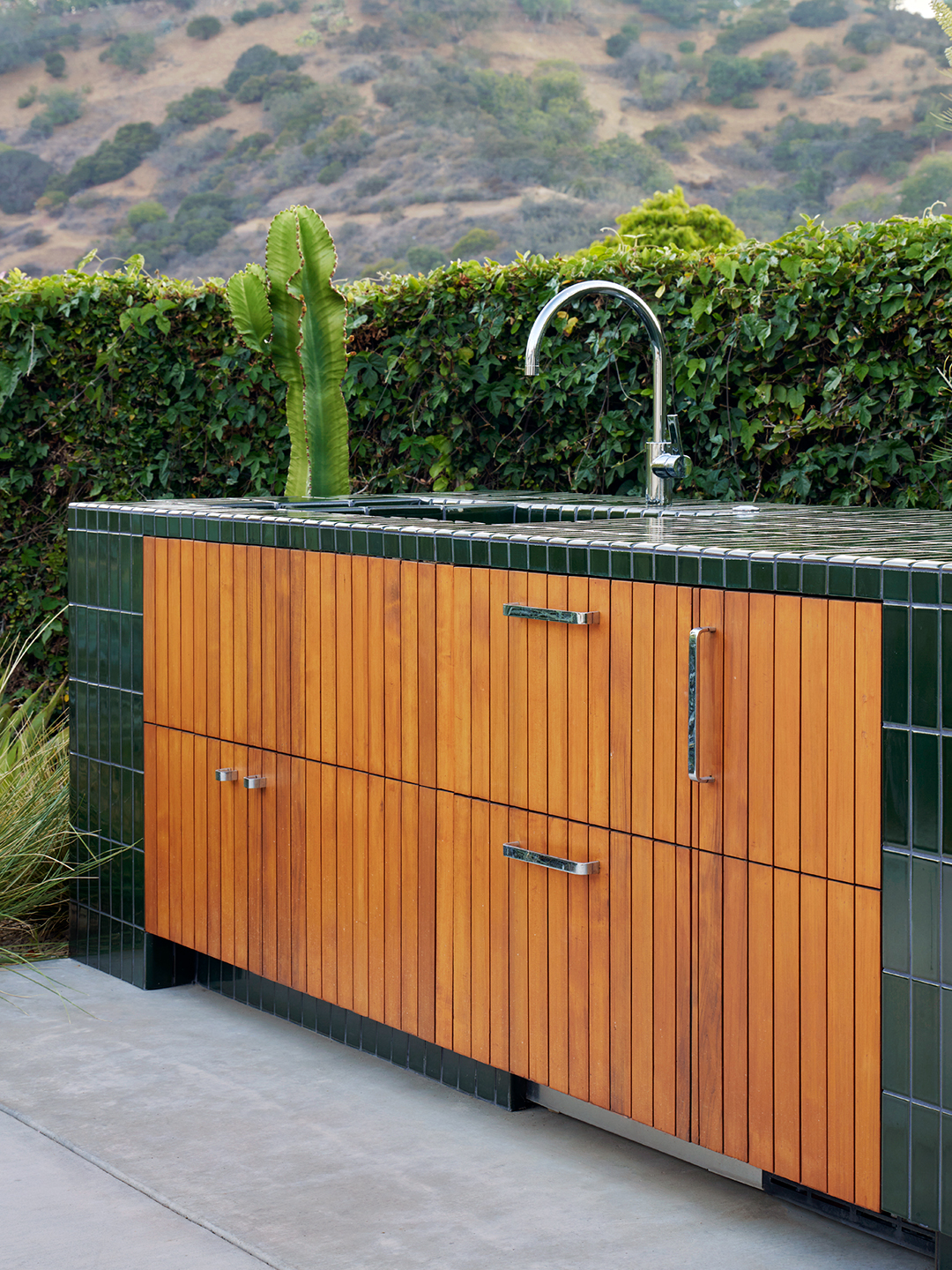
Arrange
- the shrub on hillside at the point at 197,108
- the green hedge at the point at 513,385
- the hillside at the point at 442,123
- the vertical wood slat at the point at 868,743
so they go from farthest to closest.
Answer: the shrub on hillside at the point at 197,108 → the hillside at the point at 442,123 → the green hedge at the point at 513,385 → the vertical wood slat at the point at 868,743

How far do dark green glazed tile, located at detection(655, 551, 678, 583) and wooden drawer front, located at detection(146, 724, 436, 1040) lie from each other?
919 millimetres

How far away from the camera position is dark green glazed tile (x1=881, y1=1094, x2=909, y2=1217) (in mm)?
2439

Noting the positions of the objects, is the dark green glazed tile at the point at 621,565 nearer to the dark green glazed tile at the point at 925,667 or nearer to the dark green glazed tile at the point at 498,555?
the dark green glazed tile at the point at 498,555

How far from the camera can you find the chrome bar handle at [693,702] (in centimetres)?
271

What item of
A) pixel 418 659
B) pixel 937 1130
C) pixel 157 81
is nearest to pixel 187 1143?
pixel 418 659

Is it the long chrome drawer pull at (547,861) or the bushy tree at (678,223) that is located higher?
the bushy tree at (678,223)

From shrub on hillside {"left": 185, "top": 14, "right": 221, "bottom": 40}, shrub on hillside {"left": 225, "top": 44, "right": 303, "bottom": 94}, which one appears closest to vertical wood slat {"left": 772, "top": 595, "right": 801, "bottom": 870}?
shrub on hillside {"left": 225, "top": 44, "right": 303, "bottom": 94}

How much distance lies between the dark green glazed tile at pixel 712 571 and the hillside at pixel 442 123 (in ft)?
110

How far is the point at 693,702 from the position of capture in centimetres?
273

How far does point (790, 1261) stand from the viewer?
2.72m

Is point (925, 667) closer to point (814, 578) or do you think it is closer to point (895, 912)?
point (814, 578)

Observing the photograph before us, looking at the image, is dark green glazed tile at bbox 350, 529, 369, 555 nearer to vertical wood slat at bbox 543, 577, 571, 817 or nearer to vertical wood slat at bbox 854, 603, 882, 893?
A: vertical wood slat at bbox 543, 577, 571, 817

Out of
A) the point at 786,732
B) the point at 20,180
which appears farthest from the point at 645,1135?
the point at 20,180

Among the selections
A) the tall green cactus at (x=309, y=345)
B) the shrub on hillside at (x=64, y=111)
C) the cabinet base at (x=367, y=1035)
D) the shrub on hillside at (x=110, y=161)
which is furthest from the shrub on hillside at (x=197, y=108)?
the cabinet base at (x=367, y=1035)
